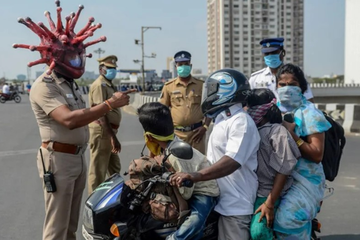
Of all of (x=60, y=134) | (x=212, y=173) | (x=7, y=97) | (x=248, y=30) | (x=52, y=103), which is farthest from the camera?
(x=248, y=30)

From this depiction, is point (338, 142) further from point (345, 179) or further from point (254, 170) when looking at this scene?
point (345, 179)

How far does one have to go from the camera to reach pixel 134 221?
8.20 feet

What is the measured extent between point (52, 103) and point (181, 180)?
4.63 ft

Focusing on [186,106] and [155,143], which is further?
[186,106]

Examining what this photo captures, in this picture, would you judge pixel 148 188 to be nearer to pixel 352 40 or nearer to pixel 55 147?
pixel 55 147

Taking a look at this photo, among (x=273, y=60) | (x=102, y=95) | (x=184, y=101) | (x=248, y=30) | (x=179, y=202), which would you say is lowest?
(x=179, y=202)

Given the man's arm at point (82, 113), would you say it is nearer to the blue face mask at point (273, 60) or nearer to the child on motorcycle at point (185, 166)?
the child on motorcycle at point (185, 166)

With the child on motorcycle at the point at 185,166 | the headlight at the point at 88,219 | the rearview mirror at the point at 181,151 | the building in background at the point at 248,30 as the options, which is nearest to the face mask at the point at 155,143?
the child on motorcycle at the point at 185,166

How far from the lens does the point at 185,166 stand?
2428 millimetres

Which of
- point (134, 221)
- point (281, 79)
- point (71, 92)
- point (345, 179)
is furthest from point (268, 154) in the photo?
point (345, 179)

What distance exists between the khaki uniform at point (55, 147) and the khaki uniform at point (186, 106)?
212 centimetres

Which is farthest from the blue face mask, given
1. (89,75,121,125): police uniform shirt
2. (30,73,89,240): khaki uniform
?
(30,73,89,240): khaki uniform

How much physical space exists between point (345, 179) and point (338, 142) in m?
4.05

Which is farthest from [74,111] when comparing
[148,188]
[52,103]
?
[148,188]
